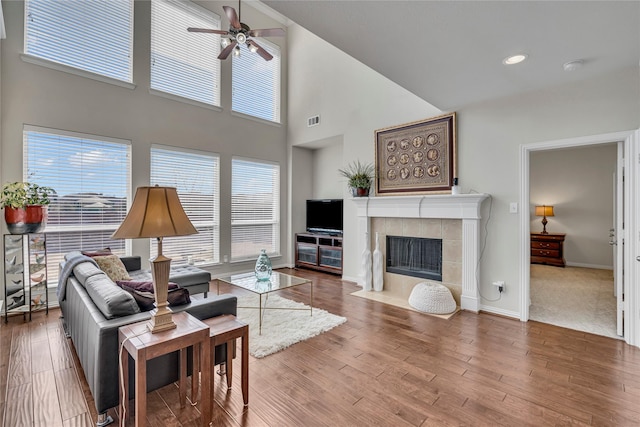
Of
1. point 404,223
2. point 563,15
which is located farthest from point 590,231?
point 563,15

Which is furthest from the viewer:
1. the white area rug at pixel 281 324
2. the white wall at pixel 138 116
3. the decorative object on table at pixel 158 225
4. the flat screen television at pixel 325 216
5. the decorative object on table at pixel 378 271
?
the flat screen television at pixel 325 216

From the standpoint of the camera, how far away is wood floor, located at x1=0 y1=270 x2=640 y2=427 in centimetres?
183

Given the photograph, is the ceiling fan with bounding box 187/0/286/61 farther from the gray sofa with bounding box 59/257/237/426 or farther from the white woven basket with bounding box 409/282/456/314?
the white woven basket with bounding box 409/282/456/314

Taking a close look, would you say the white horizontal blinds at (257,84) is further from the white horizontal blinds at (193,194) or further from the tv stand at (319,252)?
the tv stand at (319,252)

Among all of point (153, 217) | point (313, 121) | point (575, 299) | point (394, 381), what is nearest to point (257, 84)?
point (313, 121)

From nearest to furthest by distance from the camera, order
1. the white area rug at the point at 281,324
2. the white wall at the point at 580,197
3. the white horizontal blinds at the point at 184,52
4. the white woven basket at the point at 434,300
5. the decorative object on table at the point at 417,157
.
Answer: the white area rug at the point at 281,324 < the white woven basket at the point at 434,300 < the decorative object on table at the point at 417,157 < the white horizontal blinds at the point at 184,52 < the white wall at the point at 580,197

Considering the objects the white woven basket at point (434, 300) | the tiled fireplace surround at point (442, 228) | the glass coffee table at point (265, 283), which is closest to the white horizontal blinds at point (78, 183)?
the glass coffee table at point (265, 283)

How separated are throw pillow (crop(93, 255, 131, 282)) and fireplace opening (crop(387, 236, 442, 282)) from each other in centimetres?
354

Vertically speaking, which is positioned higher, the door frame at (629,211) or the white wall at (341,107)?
the white wall at (341,107)

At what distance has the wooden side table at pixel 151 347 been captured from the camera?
1.50 m

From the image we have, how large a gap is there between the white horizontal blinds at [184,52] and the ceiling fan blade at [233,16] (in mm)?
1876

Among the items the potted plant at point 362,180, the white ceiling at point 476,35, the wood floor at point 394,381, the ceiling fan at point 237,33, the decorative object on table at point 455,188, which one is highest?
the ceiling fan at point 237,33

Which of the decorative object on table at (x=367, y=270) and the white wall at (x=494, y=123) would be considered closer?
the white wall at (x=494, y=123)

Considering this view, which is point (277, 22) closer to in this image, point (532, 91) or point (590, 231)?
point (532, 91)
